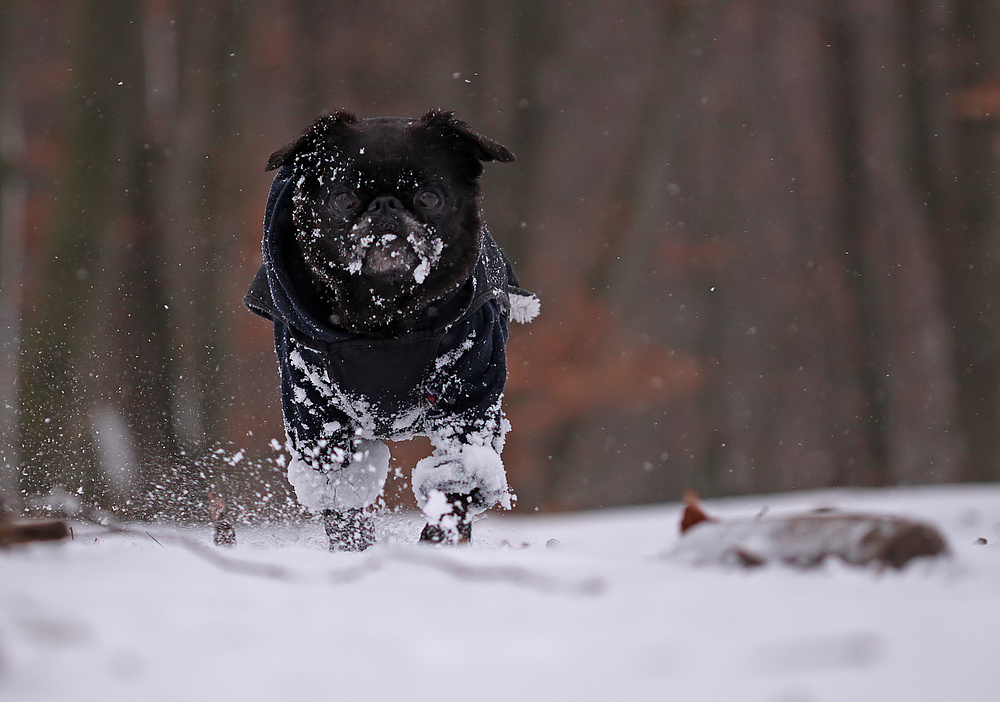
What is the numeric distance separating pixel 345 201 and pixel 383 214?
17 centimetres

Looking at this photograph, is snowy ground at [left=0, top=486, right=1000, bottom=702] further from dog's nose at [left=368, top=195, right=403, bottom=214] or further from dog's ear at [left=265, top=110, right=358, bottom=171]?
dog's ear at [left=265, top=110, right=358, bottom=171]

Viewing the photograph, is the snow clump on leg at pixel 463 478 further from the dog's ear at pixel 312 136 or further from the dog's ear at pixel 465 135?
the dog's ear at pixel 312 136

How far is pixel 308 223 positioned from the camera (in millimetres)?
3598

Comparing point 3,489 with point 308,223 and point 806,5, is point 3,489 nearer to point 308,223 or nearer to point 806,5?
point 308,223

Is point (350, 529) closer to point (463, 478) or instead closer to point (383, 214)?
point (463, 478)

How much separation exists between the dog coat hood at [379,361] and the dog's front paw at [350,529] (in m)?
0.31

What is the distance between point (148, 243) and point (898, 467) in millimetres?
9143

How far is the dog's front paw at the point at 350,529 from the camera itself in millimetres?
3709

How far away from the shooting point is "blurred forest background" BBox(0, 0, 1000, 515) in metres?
8.45

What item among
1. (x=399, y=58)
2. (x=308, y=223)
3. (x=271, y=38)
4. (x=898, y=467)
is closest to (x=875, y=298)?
(x=898, y=467)

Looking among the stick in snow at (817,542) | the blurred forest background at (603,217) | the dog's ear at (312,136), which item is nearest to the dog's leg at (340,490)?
the dog's ear at (312,136)

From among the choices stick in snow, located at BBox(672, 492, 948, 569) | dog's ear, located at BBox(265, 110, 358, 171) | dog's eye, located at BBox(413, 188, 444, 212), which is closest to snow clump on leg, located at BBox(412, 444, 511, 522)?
dog's eye, located at BBox(413, 188, 444, 212)

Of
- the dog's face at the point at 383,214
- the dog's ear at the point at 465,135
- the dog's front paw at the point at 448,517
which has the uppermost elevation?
the dog's ear at the point at 465,135

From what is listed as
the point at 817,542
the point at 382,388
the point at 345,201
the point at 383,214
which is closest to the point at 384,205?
the point at 383,214
